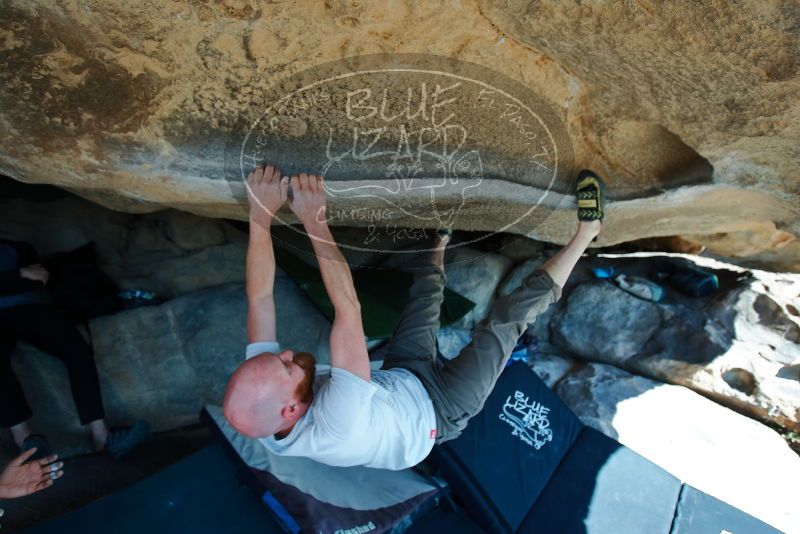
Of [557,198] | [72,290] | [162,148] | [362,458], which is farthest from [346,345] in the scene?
[72,290]

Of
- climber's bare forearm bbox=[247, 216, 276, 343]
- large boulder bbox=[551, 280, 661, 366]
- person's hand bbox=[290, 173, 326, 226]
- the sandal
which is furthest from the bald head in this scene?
large boulder bbox=[551, 280, 661, 366]

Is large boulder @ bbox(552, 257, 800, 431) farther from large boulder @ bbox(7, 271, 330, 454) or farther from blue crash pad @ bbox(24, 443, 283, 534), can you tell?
blue crash pad @ bbox(24, 443, 283, 534)

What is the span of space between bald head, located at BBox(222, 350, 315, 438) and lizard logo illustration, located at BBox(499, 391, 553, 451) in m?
1.72

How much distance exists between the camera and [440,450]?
8.48 ft

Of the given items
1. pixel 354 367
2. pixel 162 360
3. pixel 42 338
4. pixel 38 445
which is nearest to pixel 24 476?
pixel 38 445

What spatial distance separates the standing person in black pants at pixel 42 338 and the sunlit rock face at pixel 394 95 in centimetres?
70

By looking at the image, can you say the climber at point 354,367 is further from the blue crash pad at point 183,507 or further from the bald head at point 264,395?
the blue crash pad at point 183,507

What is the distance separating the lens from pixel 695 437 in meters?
3.08

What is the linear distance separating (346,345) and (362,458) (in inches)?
18.5

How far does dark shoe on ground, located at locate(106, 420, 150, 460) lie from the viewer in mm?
2340

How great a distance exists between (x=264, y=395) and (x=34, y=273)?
1618mm

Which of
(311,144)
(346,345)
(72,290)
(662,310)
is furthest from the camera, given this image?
(662,310)

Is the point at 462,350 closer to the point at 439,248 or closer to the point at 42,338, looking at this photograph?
the point at 439,248

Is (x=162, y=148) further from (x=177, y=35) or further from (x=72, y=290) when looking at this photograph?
(x=72, y=290)
